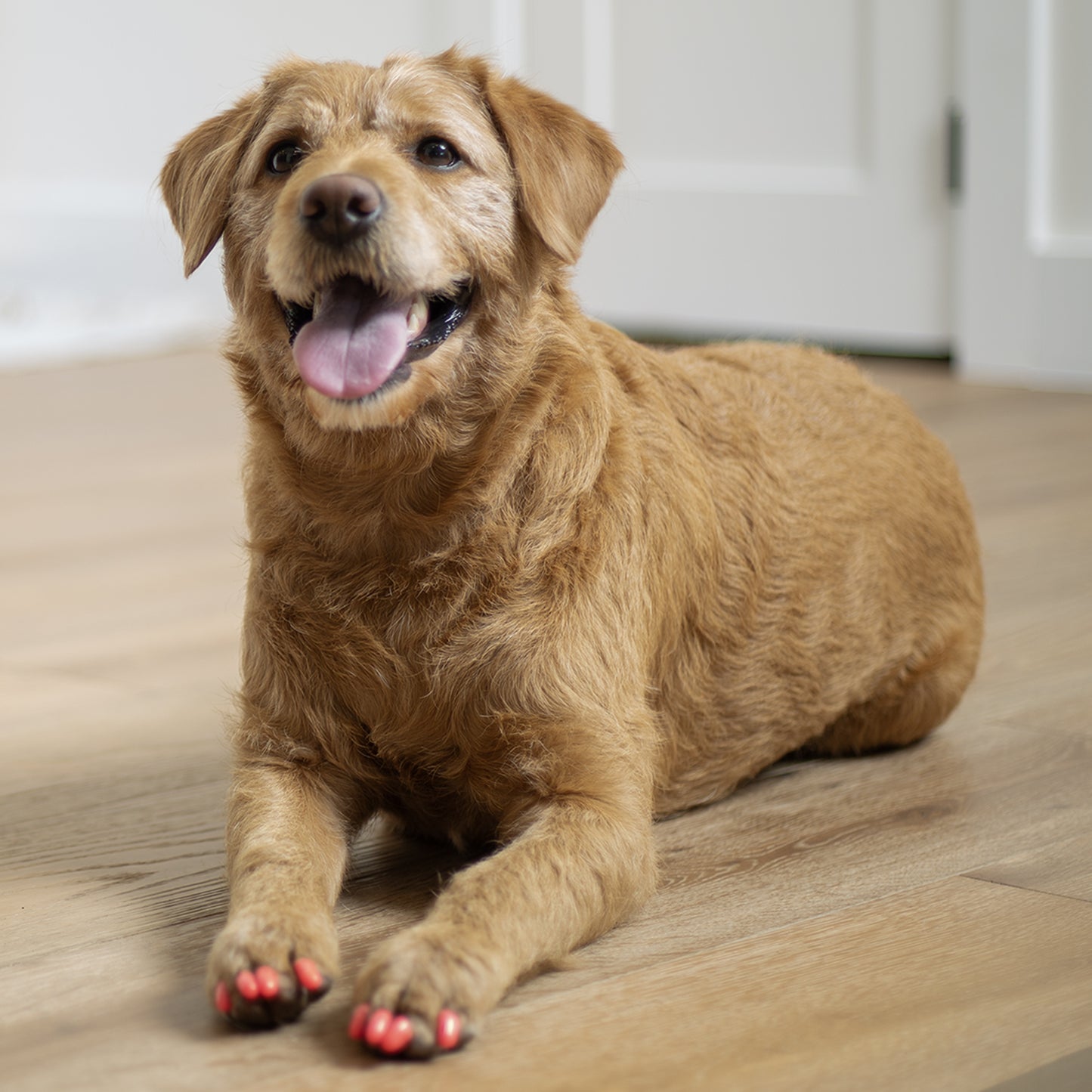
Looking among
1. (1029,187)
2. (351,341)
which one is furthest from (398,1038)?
(1029,187)

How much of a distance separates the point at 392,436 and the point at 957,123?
13.3 ft

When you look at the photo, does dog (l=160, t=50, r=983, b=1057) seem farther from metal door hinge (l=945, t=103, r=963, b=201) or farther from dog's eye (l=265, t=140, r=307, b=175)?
metal door hinge (l=945, t=103, r=963, b=201)

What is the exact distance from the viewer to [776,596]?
2.29 metres

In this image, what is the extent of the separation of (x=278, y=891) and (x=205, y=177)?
0.95m

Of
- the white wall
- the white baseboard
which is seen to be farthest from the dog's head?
the white wall

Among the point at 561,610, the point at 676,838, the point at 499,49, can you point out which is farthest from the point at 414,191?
the point at 499,49

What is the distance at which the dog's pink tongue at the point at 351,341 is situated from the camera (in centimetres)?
184

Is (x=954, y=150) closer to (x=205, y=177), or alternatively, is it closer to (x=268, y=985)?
(x=205, y=177)

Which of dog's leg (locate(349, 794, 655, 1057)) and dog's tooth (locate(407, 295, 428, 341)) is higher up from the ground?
dog's tooth (locate(407, 295, 428, 341))

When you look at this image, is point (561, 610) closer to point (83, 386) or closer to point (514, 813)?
point (514, 813)

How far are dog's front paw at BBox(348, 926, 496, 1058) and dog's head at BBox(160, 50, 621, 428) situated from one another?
0.62 metres

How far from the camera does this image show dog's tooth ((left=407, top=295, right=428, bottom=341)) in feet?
6.31

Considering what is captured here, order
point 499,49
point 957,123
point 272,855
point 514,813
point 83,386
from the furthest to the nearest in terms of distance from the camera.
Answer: point 499,49, point 83,386, point 957,123, point 514,813, point 272,855

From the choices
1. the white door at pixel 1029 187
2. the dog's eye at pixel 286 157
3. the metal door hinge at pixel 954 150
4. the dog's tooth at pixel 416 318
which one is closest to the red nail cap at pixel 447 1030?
the dog's tooth at pixel 416 318
